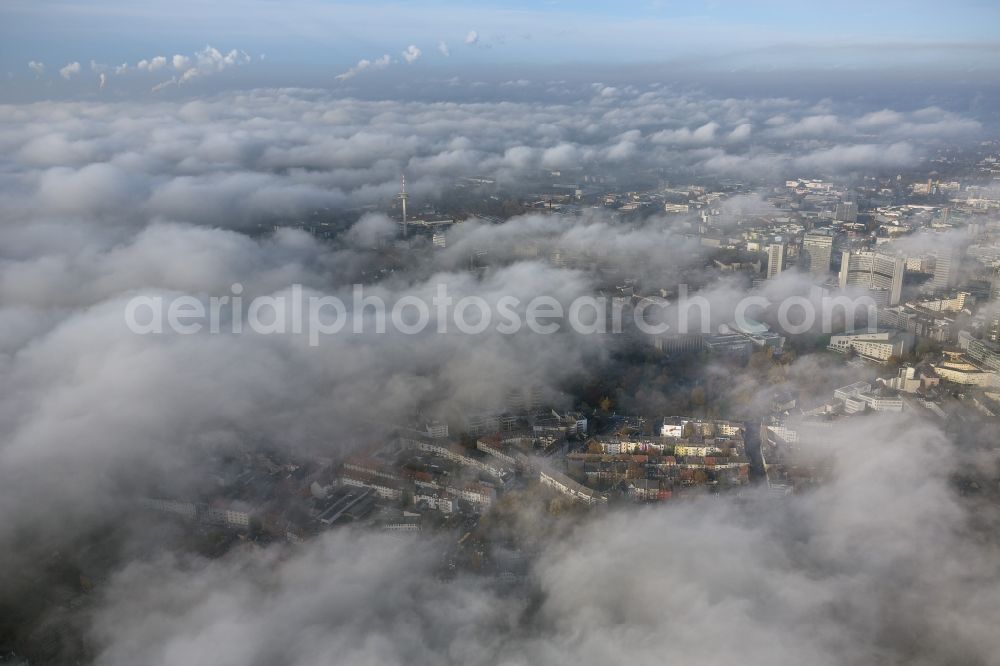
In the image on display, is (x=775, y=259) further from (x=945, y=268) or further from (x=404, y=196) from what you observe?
(x=404, y=196)

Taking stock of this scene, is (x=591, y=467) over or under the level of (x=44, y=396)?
under

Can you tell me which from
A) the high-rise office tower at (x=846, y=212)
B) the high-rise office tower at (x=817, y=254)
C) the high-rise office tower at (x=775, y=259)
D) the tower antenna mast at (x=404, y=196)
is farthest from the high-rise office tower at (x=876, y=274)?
the tower antenna mast at (x=404, y=196)

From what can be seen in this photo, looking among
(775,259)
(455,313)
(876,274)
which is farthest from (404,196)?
(876,274)

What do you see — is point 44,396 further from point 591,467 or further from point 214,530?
point 591,467

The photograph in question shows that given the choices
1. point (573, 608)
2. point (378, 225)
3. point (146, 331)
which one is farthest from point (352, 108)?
point (573, 608)

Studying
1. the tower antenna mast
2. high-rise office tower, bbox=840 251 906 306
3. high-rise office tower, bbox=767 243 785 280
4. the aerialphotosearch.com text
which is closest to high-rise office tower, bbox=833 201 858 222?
high-rise office tower, bbox=840 251 906 306

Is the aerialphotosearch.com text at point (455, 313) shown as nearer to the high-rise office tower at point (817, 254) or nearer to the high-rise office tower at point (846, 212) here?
the high-rise office tower at point (817, 254)
